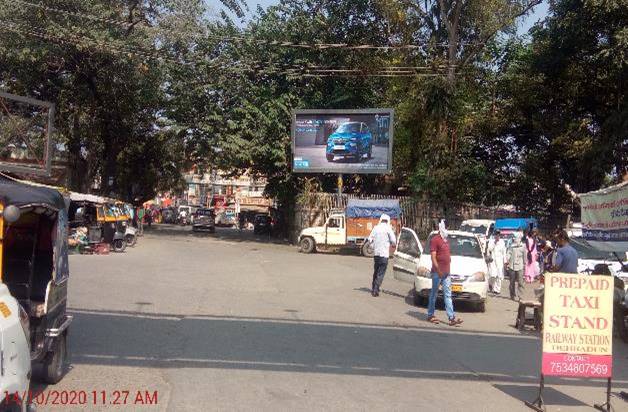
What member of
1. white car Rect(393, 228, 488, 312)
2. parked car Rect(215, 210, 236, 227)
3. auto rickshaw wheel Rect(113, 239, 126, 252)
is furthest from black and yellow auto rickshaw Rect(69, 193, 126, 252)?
parked car Rect(215, 210, 236, 227)

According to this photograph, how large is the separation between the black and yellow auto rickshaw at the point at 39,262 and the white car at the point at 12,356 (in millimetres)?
1033

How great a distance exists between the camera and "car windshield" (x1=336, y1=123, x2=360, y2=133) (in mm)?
34844

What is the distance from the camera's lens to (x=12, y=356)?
14.2 ft

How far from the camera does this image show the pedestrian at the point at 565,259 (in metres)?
11.0

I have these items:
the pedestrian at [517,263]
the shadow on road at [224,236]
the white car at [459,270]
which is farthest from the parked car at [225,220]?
the pedestrian at [517,263]

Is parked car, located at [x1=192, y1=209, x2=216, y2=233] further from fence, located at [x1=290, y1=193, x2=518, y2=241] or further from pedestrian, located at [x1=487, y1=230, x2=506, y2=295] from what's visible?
pedestrian, located at [x1=487, y1=230, x2=506, y2=295]

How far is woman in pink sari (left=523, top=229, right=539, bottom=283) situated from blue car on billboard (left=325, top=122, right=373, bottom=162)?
48.7 feet

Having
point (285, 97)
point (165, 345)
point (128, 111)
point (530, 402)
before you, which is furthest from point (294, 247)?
point (530, 402)

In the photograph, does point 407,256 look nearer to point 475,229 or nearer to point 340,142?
point 475,229

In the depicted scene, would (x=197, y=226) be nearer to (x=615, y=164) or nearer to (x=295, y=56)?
(x=295, y=56)

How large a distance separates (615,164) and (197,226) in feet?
97.8

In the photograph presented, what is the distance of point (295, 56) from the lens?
37.6 metres

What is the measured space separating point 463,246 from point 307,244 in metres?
16.9

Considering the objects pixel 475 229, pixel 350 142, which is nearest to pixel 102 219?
pixel 350 142
